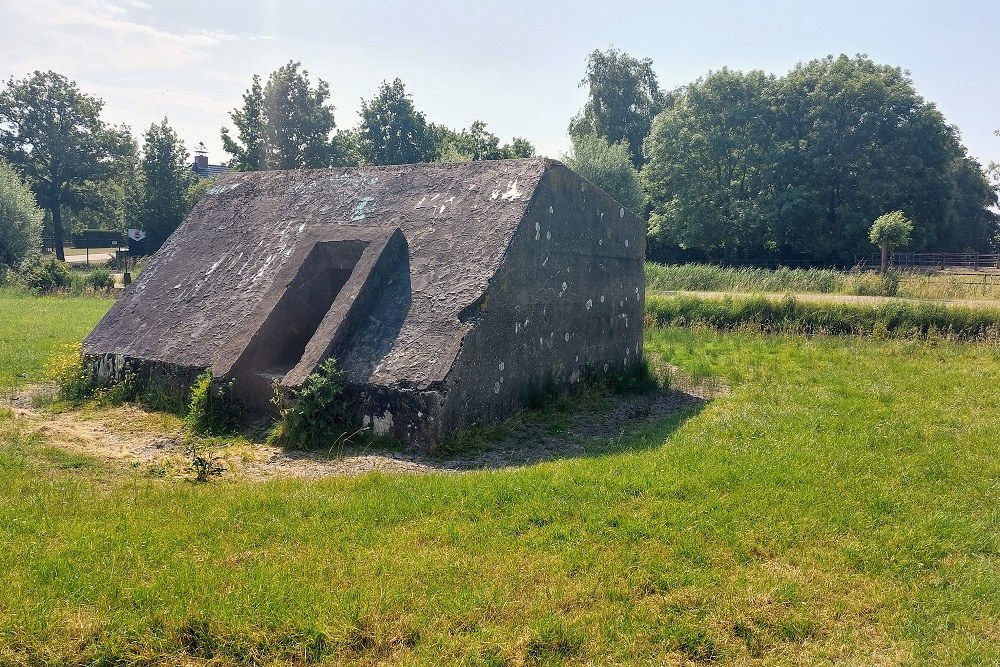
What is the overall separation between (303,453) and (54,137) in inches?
2288

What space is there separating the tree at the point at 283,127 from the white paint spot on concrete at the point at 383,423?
4131cm

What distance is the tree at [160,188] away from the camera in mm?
40625

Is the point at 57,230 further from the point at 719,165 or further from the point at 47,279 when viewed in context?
the point at 719,165

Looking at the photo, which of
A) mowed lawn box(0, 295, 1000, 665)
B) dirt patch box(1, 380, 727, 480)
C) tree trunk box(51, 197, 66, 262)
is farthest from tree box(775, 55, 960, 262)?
tree trunk box(51, 197, 66, 262)

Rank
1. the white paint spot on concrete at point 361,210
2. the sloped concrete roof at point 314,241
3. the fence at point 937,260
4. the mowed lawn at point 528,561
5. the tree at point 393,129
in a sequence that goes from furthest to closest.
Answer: the tree at point 393,129, the fence at point 937,260, the white paint spot on concrete at point 361,210, the sloped concrete roof at point 314,241, the mowed lawn at point 528,561

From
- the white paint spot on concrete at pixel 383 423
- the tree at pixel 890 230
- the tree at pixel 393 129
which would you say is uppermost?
the tree at pixel 393 129

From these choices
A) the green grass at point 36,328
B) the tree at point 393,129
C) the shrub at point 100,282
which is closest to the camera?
the green grass at point 36,328

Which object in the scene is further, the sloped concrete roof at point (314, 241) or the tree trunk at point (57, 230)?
the tree trunk at point (57, 230)

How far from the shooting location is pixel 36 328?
49.5ft

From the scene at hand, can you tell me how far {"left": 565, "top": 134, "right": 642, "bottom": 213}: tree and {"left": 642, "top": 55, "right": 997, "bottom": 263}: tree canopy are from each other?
4955 mm

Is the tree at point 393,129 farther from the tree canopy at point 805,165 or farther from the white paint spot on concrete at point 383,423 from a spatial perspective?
the white paint spot on concrete at point 383,423

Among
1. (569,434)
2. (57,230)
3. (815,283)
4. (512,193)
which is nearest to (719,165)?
(815,283)

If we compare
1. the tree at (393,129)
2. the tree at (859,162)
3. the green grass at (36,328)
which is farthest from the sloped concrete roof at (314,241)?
the tree at (393,129)

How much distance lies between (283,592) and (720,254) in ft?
143
